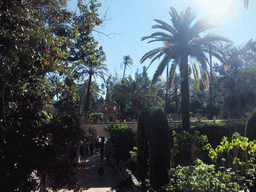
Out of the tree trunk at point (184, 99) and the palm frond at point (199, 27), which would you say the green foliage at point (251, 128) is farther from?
the palm frond at point (199, 27)

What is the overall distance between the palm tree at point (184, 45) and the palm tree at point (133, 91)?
11155 millimetres

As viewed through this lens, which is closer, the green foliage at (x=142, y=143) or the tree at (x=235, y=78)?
the green foliage at (x=142, y=143)

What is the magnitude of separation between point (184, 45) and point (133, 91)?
499 inches

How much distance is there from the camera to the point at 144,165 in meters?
8.07

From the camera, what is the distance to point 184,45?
14805mm

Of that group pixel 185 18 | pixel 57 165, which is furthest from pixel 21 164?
pixel 185 18

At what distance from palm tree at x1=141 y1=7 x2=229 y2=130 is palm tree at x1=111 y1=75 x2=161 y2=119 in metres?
11.2

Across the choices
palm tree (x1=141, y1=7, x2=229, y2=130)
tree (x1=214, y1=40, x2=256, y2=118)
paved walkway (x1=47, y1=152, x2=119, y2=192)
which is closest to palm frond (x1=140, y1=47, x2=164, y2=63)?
palm tree (x1=141, y1=7, x2=229, y2=130)

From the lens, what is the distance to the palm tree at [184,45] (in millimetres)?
14562

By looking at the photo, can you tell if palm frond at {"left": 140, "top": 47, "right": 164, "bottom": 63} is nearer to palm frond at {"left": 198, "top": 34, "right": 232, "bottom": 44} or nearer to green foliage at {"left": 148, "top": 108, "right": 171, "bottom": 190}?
palm frond at {"left": 198, "top": 34, "right": 232, "bottom": 44}

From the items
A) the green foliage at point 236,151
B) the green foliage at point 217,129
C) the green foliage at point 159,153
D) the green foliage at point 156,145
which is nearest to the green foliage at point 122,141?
the green foliage at point 217,129

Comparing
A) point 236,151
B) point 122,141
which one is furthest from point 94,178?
point 236,151

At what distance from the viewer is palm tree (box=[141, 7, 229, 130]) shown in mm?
14562

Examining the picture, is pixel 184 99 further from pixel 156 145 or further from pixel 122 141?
pixel 156 145
